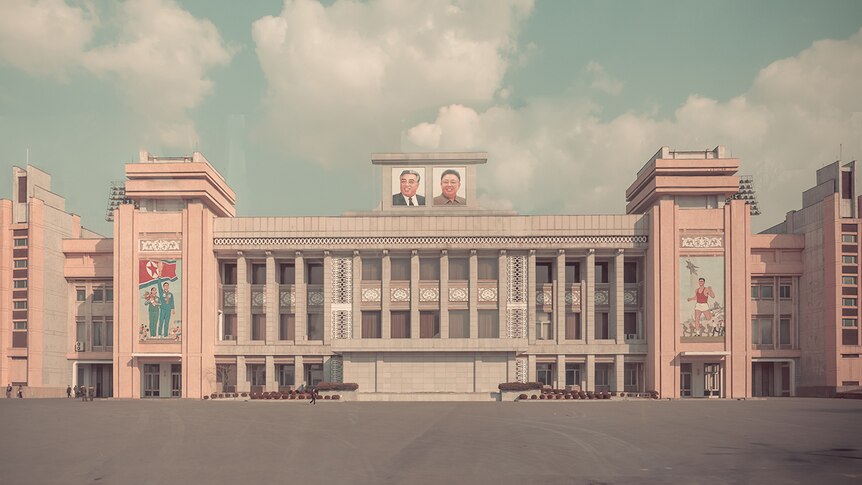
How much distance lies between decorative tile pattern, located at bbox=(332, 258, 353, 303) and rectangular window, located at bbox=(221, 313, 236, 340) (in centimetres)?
982

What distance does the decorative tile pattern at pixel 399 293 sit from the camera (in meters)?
74.2

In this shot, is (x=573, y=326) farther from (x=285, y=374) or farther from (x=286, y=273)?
(x=286, y=273)

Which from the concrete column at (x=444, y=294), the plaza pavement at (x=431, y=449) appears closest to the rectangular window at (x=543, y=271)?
the concrete column at (x=444, y=294)

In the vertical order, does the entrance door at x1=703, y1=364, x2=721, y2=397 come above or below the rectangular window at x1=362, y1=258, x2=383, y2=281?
below

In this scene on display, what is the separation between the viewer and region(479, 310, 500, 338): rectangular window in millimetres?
73562

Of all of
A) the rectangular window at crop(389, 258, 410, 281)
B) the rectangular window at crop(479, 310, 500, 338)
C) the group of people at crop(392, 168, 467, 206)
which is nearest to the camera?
the rectangular window at crop(479, 310, 500, 338)

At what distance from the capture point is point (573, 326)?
246ft

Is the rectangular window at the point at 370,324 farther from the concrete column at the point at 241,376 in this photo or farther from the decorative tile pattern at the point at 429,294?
the concrete column at the point at 241,376

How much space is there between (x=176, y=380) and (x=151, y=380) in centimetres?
235

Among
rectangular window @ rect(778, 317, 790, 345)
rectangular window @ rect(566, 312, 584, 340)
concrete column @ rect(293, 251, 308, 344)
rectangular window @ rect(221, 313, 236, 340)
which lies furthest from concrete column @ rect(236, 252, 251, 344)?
rectangular window @ rect(778, 317, 790, 345)

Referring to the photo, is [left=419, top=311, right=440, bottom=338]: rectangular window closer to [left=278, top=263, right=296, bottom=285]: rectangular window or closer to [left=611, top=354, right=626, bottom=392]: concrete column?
[left=278, top=263, right=296, bottom=285]: rectangular window

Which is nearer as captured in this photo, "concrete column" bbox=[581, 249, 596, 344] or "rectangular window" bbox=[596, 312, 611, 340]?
"concrete column" bbox=[581, 249, 596, 344]

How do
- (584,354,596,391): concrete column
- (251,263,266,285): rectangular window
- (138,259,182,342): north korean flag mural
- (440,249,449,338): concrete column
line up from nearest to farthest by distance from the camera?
(138,259,182,342): north korean flag mural → (584,354,596,391): concrete column → (440,249,449,338): concrete column → (251,263,266,285): rectangular window

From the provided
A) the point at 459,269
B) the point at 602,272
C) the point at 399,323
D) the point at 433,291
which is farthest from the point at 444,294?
the point at 602,272
